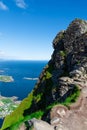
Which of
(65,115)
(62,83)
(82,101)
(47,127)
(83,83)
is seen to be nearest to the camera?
(47,127)

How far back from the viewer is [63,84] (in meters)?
40.6

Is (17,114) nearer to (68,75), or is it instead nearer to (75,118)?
(68,75)

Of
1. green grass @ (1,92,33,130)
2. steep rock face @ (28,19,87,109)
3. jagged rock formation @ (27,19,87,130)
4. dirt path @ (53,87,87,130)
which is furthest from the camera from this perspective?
green grass @ (1,92,33,130)

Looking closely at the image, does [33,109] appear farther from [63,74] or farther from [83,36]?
[83,36]

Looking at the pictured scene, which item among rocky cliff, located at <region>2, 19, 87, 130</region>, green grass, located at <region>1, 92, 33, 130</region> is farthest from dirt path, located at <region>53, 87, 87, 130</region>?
green grass, located at <region>1, 92, 33, 130</region>

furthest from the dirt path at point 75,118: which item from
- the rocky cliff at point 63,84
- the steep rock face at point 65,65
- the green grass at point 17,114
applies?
the green grass at point 17,114

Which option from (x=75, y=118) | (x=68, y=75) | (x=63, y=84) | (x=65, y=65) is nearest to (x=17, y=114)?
(x=65, y=65)

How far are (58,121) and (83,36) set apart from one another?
24779 millimetres

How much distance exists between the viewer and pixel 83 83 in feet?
122

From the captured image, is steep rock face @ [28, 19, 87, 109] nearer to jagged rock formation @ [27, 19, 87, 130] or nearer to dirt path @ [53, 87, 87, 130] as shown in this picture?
jagged rock formation @ [27, 19, 87, 130]

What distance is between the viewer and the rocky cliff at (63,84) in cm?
2778

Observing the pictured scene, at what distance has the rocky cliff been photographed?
91.1 ft

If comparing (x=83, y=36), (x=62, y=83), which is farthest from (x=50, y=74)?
(x=62, y=83)

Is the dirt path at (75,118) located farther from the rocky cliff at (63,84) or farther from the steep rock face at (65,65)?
the steep rock face at (65,65)
